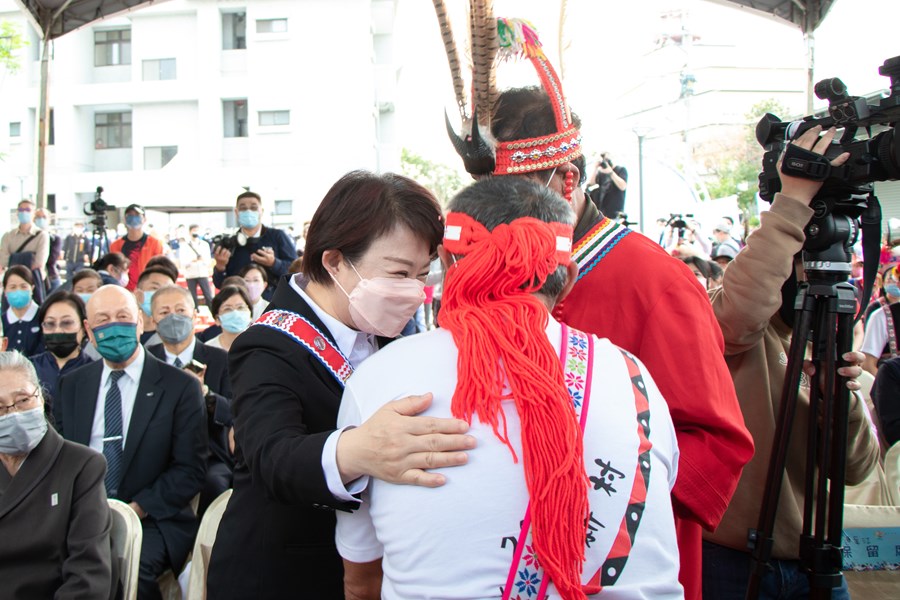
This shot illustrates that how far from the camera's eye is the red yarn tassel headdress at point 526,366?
1076 millimetres

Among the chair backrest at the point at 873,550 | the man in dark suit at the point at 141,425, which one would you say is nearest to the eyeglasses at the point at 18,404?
the man in dark suit at the point at 141,425

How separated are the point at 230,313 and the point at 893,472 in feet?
12.7

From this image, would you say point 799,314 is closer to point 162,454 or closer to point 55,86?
point 162,454

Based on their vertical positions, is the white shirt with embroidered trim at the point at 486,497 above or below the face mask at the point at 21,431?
above

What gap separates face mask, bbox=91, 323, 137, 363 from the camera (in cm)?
348

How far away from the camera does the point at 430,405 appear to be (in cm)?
114

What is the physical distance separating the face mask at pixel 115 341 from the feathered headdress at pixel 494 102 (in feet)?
7.74

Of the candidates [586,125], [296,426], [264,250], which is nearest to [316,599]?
[296,426]

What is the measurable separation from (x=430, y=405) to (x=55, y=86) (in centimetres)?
2761

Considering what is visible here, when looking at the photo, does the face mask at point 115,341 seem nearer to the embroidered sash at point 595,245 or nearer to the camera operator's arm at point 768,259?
the embroidered sash at point 595,245

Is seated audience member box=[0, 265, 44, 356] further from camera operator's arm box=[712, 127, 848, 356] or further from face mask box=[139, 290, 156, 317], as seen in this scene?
camera operator's arm box=[712, 127, 848, 356]

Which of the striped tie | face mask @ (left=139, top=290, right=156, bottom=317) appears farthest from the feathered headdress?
face mask @ (left=139, top=290, right=156, bottom=317)

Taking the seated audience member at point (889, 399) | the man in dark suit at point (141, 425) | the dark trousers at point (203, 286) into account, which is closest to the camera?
the seated audience member at point (889, 399)

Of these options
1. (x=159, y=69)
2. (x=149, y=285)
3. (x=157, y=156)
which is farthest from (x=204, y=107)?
(x=149, y=285)
